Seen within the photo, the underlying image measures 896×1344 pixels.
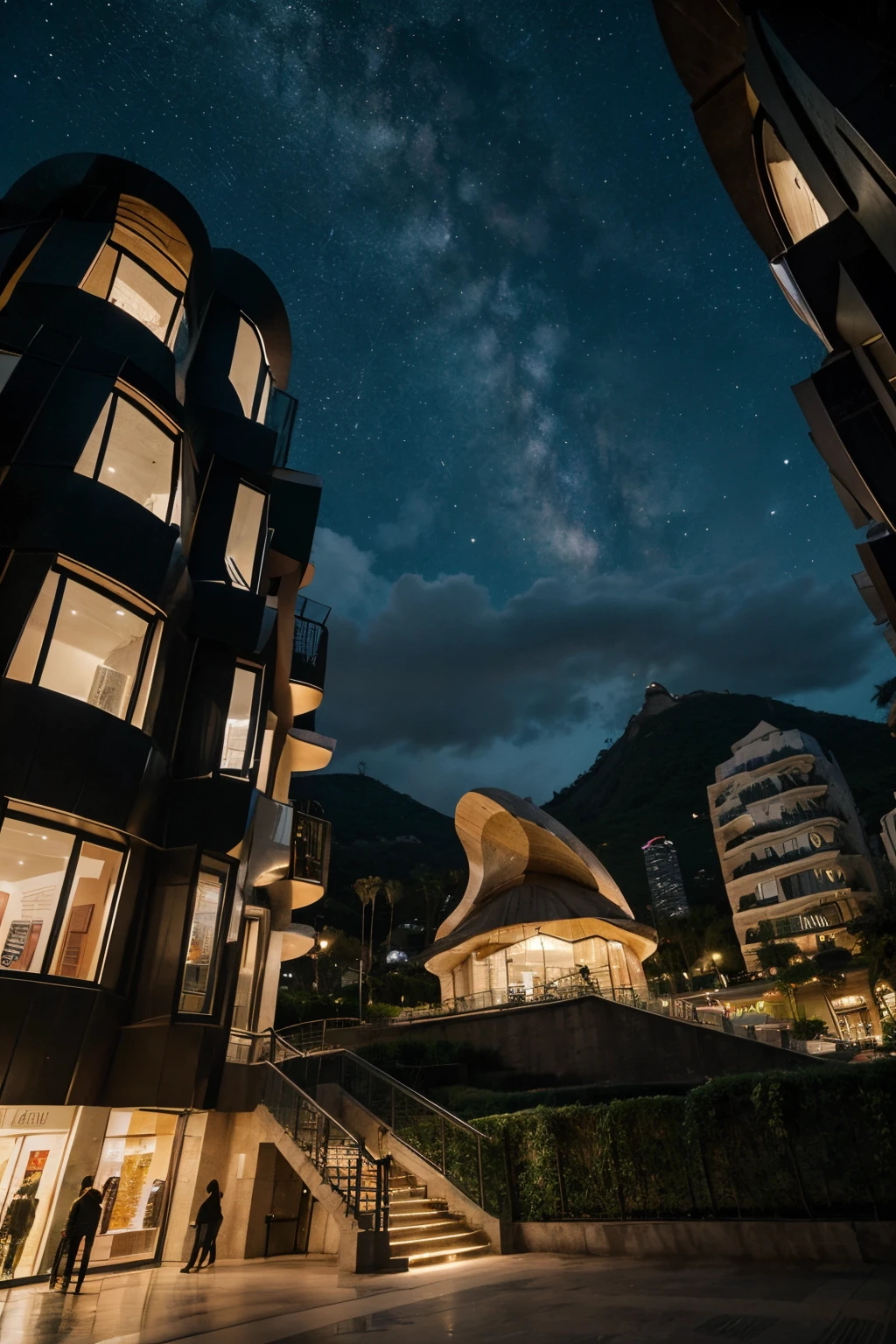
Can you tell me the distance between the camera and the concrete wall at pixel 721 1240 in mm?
8648

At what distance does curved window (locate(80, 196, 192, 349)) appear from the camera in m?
17.3

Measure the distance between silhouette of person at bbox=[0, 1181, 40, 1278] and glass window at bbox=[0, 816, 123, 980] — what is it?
3.25 meters

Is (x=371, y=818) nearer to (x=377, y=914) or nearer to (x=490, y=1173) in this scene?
(x=377, y=914)

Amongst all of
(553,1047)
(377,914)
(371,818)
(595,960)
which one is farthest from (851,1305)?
(371,818)

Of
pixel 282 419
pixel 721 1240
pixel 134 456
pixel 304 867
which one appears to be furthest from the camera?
pixel 282 419

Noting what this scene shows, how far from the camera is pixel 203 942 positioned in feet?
45.6

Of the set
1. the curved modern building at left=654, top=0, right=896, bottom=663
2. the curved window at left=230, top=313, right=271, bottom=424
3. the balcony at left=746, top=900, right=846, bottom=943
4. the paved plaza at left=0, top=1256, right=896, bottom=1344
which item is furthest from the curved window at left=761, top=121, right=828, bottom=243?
the balcony at left=746, top=900, right=846, bottom=943

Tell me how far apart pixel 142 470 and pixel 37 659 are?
5345 millimetres

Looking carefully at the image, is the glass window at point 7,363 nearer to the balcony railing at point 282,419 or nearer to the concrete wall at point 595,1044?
the balcony railing at point 282,419

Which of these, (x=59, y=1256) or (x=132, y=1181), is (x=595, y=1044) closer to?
(x=132, y=1181)

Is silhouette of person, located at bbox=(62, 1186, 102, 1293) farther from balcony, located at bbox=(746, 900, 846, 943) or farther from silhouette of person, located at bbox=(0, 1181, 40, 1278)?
balcony, located at bbox=(746, 900, 846, 943)

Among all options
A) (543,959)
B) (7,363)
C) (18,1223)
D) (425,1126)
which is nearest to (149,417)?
(7,363)

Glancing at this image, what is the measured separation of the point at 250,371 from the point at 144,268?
3996mm

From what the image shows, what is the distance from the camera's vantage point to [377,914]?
100 m
